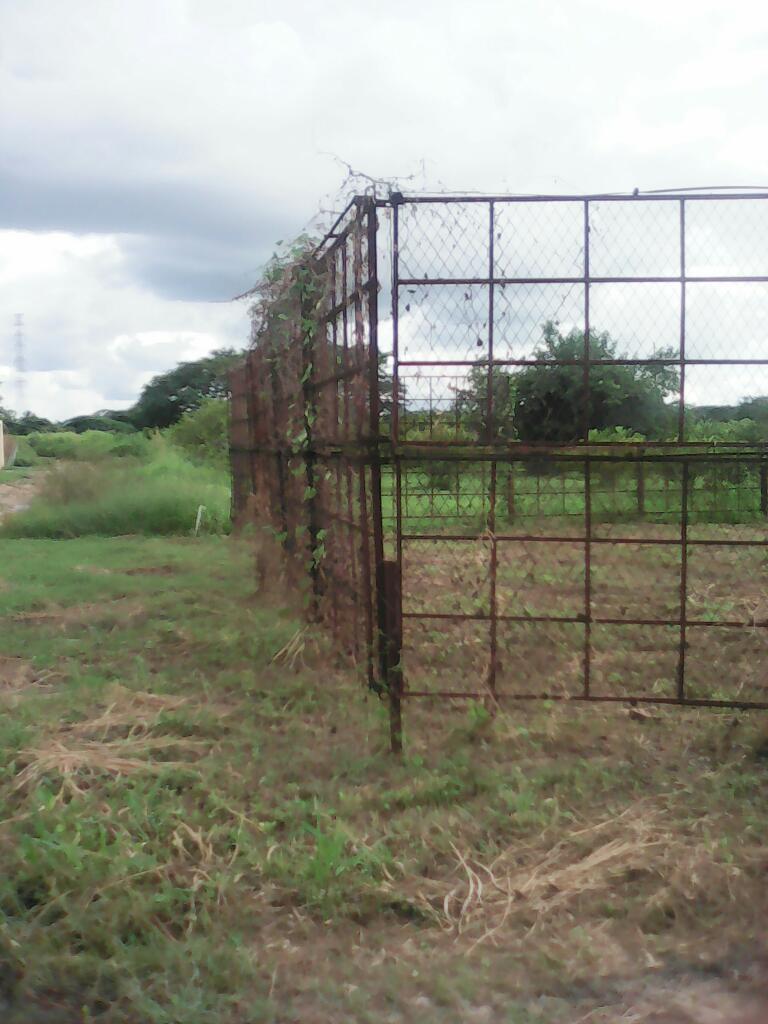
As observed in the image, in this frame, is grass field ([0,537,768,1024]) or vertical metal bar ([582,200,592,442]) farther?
vertical metal bar ([582,200,592,442])

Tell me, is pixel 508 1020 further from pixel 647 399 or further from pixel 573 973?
pixel 647 399

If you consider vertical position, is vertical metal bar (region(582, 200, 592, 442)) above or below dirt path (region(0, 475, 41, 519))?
above

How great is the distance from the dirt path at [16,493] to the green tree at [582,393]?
17879mm

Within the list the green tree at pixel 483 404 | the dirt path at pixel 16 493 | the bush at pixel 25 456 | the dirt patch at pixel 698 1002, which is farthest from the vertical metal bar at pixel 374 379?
the bush at pixel 25 456

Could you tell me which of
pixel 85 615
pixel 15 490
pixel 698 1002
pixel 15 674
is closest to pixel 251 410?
pixel 85 615

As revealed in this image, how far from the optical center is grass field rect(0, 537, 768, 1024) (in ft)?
9.25

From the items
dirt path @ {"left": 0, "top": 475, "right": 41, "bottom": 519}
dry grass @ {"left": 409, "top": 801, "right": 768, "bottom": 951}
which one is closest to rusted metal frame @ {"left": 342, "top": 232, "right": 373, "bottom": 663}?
dry grass @ {"left": 409, "top": 801, "right": 768, "bottom": 951}

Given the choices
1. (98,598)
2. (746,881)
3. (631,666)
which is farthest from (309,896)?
(98,598)

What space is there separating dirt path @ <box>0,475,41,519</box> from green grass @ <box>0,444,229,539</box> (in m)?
5.01

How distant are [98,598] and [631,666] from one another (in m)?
5.17

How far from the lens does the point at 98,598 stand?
906cm

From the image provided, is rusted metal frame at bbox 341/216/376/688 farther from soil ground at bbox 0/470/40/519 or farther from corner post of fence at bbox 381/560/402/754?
soil ground at bbox 0/470/40/519

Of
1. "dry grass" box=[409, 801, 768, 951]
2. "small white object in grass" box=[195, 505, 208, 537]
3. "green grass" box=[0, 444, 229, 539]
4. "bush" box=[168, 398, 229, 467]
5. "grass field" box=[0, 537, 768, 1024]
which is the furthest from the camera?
"bush" box=[168, 398, 229, 467]

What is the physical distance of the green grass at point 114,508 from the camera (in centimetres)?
1506
